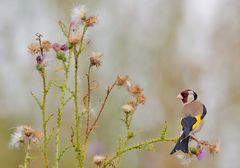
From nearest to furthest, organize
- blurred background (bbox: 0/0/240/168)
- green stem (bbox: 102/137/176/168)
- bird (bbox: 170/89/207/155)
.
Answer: green stem (bbox: 102/137/176/168) → bird (bbox: 170/89/207/155) → blurred background (bbox: 0/0/240/168)

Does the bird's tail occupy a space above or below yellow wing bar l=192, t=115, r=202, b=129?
below

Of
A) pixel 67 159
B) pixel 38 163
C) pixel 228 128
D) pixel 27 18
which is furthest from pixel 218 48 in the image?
pixel 38 163

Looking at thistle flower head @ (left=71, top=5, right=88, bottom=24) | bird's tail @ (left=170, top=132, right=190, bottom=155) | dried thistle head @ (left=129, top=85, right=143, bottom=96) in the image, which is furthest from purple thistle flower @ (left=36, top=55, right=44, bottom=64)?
bird's tail @ (left=170, top=132, right=190, bottom=155)

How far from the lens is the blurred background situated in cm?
1031

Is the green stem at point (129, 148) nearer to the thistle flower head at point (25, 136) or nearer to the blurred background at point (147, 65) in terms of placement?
the thistle flower head at point (25, 136)

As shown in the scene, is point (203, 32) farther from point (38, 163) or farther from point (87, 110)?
point (87, 110)

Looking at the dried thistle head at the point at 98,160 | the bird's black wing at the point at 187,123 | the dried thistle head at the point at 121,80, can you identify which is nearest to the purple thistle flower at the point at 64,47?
the dried thistle head at the point at 121,80

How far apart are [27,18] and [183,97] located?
1060 centimetres

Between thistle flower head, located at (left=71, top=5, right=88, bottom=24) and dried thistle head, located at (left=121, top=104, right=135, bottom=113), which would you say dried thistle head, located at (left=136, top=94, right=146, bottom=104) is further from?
thistle flower head, located at (left=71, top=5, right=88, bottom=24)

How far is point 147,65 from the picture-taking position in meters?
13.0

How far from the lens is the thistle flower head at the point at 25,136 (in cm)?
184

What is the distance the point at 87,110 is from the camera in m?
1.76

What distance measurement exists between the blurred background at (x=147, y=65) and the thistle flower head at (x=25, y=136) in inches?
288

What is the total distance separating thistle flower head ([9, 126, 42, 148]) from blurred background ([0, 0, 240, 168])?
7.33m
